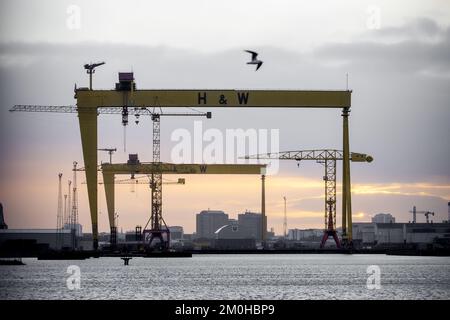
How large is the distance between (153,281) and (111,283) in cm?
297

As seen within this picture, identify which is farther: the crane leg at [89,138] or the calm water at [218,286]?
the crane leg at [89,138]

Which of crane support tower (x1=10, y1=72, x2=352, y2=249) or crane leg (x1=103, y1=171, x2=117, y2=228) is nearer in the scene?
crane support tower (x1=10, y1=72, x2=352, y2=249)

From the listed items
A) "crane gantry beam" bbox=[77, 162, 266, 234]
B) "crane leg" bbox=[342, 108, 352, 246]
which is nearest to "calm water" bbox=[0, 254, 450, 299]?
"crane leg" bbox=[342, 108, 352, 246]

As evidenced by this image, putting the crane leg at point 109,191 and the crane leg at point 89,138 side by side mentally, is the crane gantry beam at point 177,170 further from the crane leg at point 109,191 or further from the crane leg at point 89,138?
the crane leg at point 89,138

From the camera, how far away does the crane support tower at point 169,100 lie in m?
94.6

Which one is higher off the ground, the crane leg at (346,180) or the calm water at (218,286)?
the crane leg at (346,180)

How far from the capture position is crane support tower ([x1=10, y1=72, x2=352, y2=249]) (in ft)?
310

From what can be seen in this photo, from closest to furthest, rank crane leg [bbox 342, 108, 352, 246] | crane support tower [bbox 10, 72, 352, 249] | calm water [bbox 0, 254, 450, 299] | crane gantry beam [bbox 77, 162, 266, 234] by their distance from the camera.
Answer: calm water [bbox 0, 254, 450, 299]
crane support tower [bbox 10, 72, 352, 249]
crane leg [bbox 342, 108, 352, 246]
crane gantry beam [bbox 77, 162, 266, 234]

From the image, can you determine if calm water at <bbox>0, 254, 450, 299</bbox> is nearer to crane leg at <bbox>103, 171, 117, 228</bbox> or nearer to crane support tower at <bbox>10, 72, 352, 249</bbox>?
crane support tower at <bbox>10, 72, 352, 249</bbox>

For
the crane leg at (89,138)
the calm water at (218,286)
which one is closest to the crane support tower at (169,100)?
the crane leg at (89,138)

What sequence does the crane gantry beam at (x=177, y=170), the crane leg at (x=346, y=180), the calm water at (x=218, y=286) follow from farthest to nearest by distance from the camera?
the crane gantry beam at (x=177, y=170) < the crane leg at (x=346, y=180) < the calm water at (x=218, y=286)

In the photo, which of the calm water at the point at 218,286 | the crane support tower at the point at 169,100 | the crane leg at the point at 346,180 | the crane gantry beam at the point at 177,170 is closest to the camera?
the calm water at the point at 218,286

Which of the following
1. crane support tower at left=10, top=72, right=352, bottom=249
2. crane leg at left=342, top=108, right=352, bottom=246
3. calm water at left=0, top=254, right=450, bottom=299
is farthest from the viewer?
crane leg at left=342, top=108, right=352, bottom=246

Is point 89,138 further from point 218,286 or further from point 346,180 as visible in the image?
point 218,286
